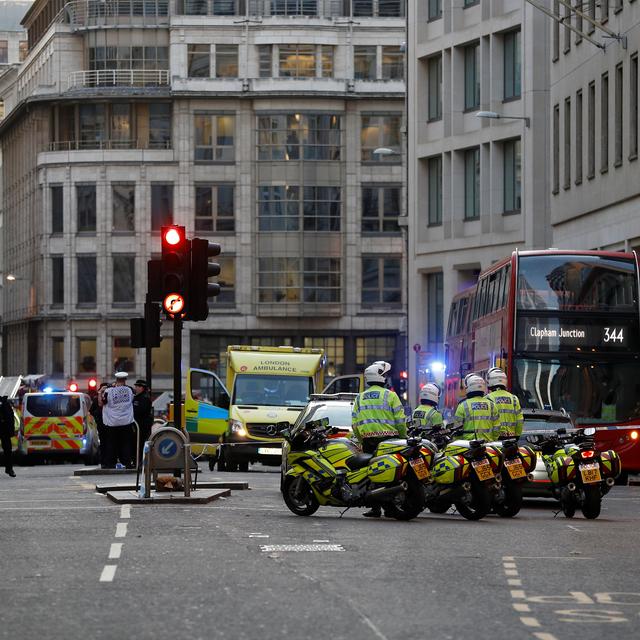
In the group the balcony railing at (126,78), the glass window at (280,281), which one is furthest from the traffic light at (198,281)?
the balcony railing at (126,78)

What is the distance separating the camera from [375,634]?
1062 centimetres

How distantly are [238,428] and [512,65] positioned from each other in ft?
78.8

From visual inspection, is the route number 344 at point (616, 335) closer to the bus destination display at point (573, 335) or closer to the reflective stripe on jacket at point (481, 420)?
the bus destination display at point (573, 335)

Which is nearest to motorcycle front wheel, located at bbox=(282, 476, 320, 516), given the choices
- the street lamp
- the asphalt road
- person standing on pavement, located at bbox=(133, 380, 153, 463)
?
the asphalt road

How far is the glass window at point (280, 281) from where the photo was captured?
300 ft

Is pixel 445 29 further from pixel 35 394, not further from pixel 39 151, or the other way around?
pixel 39 151

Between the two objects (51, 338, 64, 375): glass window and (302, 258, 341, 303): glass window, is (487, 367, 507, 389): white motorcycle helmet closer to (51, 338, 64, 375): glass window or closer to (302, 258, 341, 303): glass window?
(302, 258, 341, 303): glass window

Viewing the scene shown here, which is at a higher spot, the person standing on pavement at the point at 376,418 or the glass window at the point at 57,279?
the glass window at the point at 57,279

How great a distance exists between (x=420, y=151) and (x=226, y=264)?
2783 centimetres

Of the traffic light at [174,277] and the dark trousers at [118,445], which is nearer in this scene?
the traffic light at [174,277]

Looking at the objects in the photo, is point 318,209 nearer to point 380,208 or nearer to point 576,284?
point 380,208

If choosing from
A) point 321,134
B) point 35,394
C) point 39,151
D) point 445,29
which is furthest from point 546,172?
point 39,151

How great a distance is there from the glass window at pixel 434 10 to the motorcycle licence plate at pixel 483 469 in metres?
45.0

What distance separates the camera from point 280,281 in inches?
3605
